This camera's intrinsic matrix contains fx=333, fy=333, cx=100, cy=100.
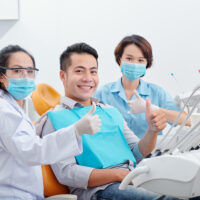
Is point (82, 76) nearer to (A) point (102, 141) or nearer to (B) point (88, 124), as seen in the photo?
(A) point (102, 141)

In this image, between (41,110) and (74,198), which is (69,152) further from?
(41,110)

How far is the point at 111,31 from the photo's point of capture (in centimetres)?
402

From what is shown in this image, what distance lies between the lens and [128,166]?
1.60 metres

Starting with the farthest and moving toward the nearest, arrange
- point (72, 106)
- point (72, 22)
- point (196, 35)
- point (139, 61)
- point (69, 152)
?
1. point (72, 22)
2. point (196, 35)
3. point (139, 61)
4. point (72, 106)
5. point (69, 152)

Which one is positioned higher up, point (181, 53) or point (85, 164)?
point (181, 53)

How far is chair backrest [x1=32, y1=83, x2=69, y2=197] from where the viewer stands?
148cm

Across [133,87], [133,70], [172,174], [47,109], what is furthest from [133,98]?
[172,174]

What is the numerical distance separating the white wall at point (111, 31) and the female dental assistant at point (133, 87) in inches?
52.4

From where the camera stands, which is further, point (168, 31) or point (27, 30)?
point (27, 30)

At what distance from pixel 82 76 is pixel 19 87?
1.17 feet

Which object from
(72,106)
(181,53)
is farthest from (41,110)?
(181,53)

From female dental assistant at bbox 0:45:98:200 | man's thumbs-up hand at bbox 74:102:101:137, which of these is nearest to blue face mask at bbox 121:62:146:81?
female dental assistant at bbox 0:45:98:200

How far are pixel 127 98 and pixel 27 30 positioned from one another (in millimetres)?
2508

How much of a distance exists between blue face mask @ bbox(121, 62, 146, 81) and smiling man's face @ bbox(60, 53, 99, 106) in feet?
2.17
